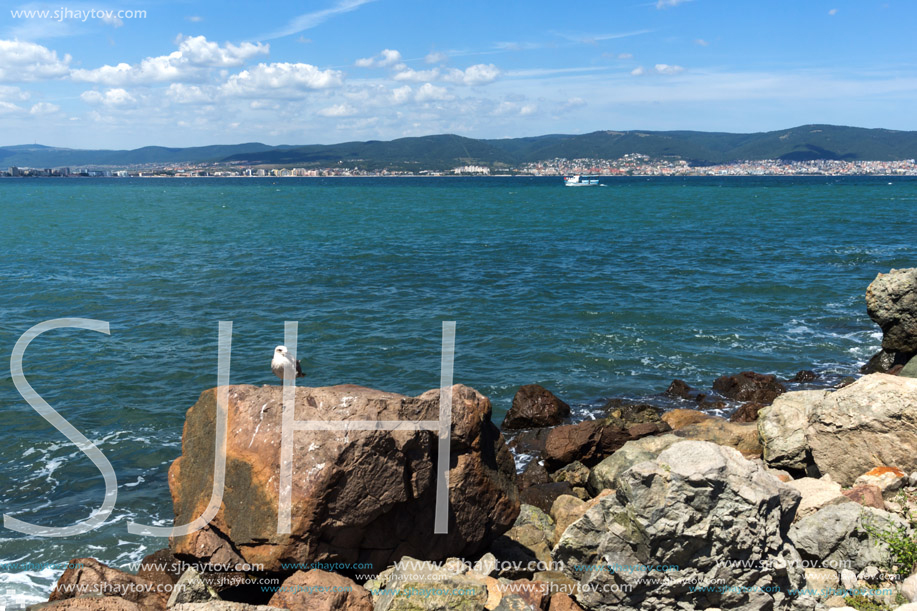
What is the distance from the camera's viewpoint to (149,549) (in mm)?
10305

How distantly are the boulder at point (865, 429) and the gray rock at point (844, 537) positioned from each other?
2329 mm

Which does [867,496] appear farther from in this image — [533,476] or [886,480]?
[533,476]

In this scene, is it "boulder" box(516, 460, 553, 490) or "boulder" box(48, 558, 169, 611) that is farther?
"boulder" box(516, 460, 553, 490)

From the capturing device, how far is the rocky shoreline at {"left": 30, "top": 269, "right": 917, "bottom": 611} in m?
6.12

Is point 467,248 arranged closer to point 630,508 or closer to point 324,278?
point 324,278

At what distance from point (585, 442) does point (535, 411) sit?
271 centimetres

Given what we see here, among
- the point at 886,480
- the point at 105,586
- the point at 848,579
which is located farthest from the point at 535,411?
the point at 105,586

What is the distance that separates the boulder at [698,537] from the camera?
19.9ft

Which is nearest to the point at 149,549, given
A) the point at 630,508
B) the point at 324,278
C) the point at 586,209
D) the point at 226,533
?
the point at 226,533

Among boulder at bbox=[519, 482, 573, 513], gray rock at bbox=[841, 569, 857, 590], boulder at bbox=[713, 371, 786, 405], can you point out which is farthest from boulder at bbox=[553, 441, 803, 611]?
boulder at bbox=[713, 371, 786, 405]

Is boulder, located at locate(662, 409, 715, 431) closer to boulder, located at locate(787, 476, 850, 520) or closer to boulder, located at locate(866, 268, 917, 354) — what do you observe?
boulder, located at locate(787, 476, 850, 520)

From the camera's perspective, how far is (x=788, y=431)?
1081cm

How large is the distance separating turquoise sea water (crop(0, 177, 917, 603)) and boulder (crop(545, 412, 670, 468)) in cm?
327

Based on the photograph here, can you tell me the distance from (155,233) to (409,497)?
52.4 m
